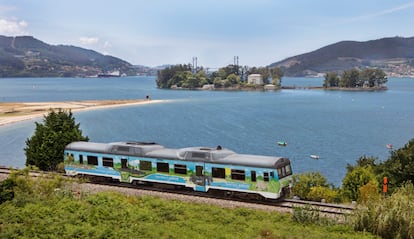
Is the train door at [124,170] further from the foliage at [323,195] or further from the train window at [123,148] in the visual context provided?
the foliage at [323,195]

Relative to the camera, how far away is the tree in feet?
113

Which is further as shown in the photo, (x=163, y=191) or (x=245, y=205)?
(x=163, y=191)

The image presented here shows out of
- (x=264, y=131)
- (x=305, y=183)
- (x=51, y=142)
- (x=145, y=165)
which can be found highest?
(x=51, y=142)

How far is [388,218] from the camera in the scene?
16.1 meters

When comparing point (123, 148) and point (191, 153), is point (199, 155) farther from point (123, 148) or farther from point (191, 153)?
point (123, 148)

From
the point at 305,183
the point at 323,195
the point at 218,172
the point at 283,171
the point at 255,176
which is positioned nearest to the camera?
the point at 255,176

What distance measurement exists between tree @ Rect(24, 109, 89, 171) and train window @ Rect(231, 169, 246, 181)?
16.0 m

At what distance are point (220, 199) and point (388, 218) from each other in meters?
9.78

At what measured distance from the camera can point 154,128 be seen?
83.5m

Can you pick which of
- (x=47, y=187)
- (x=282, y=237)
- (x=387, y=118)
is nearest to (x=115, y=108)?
(x=387, y=118)

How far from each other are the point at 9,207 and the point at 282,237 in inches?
431

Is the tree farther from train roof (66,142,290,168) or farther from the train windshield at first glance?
the train windshield

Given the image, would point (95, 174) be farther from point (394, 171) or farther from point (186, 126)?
point (186, 126)

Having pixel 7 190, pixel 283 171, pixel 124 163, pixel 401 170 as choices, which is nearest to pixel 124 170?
pixel 124 163
